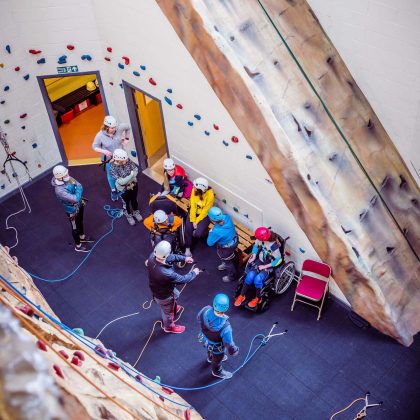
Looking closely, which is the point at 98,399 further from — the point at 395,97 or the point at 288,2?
the point at 288,2

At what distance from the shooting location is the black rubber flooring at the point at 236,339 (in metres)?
6.93

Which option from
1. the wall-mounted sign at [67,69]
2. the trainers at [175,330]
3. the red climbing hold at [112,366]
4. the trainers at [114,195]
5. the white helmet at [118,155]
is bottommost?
the trainers at [175,330]

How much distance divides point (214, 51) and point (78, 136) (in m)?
5.46

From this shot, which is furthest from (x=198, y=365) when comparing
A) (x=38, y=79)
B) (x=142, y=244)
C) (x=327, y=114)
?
(x=38, y=79)

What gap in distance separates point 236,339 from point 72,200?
3.20 meters

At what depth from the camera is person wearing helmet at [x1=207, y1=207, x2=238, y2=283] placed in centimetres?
771

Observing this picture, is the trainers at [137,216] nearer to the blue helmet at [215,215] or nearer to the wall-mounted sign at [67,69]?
the blue helmet at [215,215]

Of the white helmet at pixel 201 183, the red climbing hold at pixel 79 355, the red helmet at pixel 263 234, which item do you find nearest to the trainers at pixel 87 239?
the white helmet at pixel 201 183

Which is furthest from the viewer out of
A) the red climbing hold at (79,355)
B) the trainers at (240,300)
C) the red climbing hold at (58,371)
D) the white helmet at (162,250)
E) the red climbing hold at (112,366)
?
the trainers at (240,300)

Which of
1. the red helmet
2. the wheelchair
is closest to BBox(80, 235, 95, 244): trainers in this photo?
the wheelchair

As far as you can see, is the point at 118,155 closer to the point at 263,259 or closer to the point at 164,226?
the point at 164,226

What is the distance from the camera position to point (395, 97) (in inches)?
262

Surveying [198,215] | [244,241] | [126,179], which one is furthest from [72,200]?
[244,241]

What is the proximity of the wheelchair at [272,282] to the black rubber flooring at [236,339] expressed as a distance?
0.51 feet
